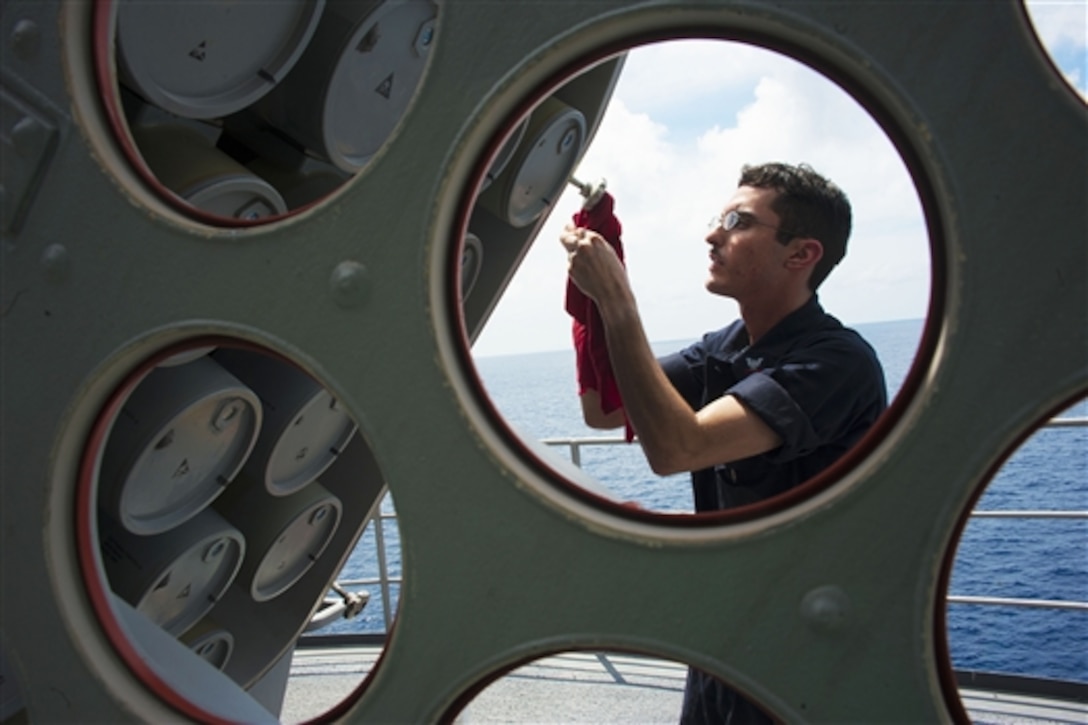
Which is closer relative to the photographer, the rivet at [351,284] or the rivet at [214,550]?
the rivet at [351,284]

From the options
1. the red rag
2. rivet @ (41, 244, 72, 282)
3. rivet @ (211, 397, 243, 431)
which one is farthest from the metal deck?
rivet @ (41, 244, 72, 282)

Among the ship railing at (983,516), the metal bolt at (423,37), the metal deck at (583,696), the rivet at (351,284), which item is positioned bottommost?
the metal deck at (583,696)

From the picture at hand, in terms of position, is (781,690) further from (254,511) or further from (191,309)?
(254,511)

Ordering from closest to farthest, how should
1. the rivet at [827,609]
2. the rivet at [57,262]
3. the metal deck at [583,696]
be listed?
the rivet at [827,609]
the rivet at [57,262]
the metal deck at [583,696]

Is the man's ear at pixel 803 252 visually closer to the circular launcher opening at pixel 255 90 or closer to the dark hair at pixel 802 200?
the dark hair at pixel 802 200

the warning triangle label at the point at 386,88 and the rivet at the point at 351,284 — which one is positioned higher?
the warning triangle label at the point at 386,88

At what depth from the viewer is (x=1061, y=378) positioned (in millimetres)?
745

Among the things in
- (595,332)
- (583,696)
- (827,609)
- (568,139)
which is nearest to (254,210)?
(595,332)

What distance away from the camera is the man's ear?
1323mm

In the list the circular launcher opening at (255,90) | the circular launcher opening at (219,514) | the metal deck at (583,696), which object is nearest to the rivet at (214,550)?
the circular launcher opening at (219,514)

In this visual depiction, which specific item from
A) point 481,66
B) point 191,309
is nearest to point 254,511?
point 191,309

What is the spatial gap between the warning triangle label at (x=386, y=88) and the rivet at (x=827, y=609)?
131 cm

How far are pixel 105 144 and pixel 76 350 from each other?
0.85 ft

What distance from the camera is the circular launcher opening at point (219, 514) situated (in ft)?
3.85
